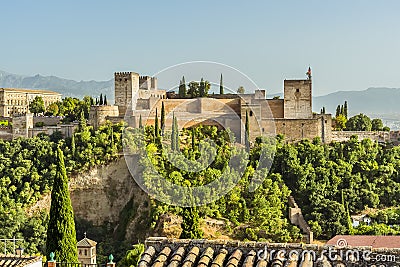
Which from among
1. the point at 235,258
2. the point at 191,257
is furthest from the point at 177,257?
the point at 235,258

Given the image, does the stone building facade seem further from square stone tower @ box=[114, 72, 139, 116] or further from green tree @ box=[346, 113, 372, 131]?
green tree @ box=[346, 113, 372, 131]

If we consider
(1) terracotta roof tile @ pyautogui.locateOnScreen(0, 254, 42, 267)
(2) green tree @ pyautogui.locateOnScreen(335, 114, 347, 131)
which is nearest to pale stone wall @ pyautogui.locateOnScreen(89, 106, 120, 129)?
(2) green tree @ pyautogui.locateOnScreen(335, 114, 347, 131)

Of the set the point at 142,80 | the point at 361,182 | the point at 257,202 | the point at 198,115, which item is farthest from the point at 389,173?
the point at 142,80

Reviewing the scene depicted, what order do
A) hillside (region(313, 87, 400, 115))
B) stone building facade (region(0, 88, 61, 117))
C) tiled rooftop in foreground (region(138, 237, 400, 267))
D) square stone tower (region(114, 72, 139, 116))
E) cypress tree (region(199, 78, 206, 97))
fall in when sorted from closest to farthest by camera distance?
1. tiled rooftop in foreground (region(138, 237, 400, 267))
2. cypress tree (region(199, 78, 206, 97))
3. square stone tower (region(114, 72, 139, 116))
4. stone building facade (region(0, 88, 61, 117))
5. hillside (region(313, 87, 400, 115))

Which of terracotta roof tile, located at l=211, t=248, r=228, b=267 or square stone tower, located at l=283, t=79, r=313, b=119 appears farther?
square stone tower, located at l=283, t=79, r=313, b=119

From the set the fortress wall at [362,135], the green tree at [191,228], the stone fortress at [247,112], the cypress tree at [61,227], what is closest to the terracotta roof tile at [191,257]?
the cypress tree at [61,227]

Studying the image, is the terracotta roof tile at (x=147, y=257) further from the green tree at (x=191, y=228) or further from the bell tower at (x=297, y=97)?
the bell tower at (x=297, y=97)

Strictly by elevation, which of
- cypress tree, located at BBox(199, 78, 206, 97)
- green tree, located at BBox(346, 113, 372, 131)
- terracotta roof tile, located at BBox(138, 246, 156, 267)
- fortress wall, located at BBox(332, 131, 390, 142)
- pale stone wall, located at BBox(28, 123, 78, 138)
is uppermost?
cypress tree, located at BBox(199, 78, 206, 97)
